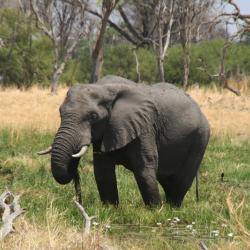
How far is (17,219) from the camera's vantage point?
6.23 m

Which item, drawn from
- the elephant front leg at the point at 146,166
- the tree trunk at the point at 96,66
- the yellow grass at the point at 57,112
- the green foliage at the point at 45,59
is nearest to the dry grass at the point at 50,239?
the elephant front leg at the point at 146,166

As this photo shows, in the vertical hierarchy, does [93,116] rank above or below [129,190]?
above

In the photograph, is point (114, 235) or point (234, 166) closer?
point (114, 235)

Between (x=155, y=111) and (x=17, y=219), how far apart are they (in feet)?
8.33

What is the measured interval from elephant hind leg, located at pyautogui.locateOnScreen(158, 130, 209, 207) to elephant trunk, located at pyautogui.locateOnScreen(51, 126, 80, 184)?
169cm

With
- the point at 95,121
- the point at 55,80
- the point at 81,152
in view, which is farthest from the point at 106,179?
the point at 55,80

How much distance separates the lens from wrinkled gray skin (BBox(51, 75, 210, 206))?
25.0 feet

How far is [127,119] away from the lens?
26.4 ft

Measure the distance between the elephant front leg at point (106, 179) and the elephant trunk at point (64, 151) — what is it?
0.68m

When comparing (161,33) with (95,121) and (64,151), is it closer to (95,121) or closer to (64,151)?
(95,121)

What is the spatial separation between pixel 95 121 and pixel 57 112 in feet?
35.2

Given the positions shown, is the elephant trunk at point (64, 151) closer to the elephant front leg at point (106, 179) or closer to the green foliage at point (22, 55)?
the elephant front leg at point (106, 179)

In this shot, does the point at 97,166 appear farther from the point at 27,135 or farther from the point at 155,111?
the point at 27,135

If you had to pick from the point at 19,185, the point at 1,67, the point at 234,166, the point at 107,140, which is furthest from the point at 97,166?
the point at 1,67
